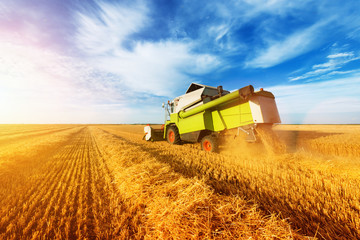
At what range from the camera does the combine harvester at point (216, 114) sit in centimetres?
444

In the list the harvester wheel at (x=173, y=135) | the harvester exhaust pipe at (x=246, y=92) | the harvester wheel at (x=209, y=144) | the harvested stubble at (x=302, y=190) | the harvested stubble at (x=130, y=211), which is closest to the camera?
the harvested stubble at (x=130, y=211)

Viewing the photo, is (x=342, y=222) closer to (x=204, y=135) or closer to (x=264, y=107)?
(x=264, y=107)

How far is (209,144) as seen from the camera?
5.80 metres

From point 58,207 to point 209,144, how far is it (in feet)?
15.5

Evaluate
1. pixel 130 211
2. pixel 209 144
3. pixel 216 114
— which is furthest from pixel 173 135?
pixel 130 211

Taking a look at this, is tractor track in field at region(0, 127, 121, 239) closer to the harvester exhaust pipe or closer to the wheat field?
the wheat field

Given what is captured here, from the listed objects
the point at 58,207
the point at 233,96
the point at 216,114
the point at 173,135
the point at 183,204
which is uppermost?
the point at 233,96

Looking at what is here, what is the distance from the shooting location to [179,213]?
1.61 meters

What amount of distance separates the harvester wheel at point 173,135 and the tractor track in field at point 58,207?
4.38 m

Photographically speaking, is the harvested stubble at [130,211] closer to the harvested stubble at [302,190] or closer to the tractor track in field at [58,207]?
the tractor track in field at [58,207]

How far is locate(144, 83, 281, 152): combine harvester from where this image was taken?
4.44 meters

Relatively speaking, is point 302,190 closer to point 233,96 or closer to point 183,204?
point 183,204

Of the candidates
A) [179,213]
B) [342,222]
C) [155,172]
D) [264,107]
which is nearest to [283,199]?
[342,222]

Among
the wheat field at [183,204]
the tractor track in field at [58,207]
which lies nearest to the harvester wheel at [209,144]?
the wheat field at [183,204]
